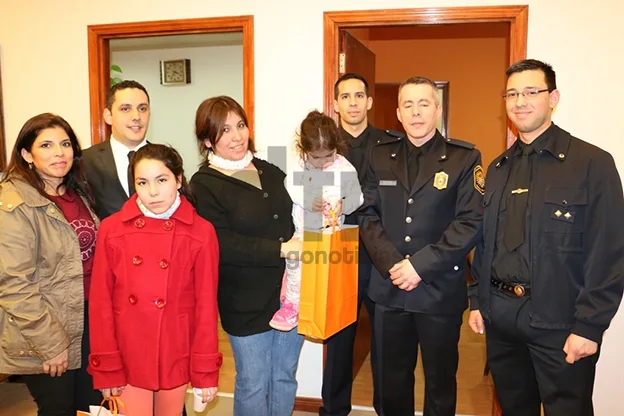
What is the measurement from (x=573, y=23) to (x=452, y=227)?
54.1 inches

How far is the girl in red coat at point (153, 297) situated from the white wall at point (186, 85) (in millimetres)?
4151

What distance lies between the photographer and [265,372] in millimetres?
1935

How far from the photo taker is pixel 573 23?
253 centimetres

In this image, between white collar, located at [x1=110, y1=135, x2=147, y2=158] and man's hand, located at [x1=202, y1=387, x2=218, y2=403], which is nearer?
man's hand, located at [x1=202, y1=387, x2=218, y2=403]

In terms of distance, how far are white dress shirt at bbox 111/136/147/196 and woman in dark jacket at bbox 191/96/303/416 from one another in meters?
0.44

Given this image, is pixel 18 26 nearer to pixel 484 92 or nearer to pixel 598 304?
pixel 598 304

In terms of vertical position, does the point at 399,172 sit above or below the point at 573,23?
below

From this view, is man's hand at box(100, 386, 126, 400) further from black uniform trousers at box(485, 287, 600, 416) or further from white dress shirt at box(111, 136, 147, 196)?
black uniform trousers at box(485, 287, 600, 416)

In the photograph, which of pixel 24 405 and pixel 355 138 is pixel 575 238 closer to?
pixel 355 138

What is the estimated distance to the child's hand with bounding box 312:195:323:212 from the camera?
1938 mm

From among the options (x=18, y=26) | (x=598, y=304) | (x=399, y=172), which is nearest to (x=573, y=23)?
(x=399, y=172)

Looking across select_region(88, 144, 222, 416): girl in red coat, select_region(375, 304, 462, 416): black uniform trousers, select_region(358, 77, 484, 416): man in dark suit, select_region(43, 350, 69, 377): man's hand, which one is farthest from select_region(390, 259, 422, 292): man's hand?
select_region(43, 350, 69, 377): man's hand

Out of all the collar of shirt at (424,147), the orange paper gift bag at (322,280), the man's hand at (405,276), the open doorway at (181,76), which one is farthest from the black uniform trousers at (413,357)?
the open doorway at (181,76)

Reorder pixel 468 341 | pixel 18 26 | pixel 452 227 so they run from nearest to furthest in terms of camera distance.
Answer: pixel 452 227, pixel 18 26, pixel 468 341
